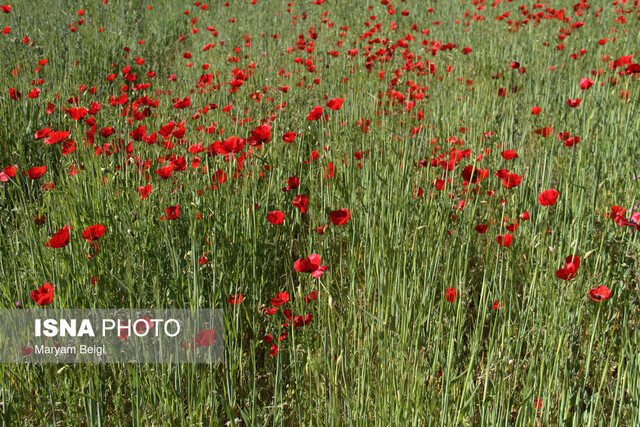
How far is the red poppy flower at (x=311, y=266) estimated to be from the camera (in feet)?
4.32

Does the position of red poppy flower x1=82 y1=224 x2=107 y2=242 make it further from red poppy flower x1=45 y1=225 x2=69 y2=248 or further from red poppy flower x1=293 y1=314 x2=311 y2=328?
red poppy flower x1=293 y1=314 x2=311 y2=328

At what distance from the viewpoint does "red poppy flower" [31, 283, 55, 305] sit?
1301mm

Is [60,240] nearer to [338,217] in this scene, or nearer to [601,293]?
[338,217]

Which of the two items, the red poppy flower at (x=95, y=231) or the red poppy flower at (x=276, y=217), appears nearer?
the red poppy flower at (x=95, y=231)

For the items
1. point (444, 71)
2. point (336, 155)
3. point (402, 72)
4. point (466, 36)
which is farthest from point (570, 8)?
point (336, 155)

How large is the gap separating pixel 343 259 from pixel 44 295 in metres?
0.98

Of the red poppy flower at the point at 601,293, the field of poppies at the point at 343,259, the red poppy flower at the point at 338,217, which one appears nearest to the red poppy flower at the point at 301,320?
the field of poppies at the point at 343,259

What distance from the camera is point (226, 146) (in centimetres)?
176

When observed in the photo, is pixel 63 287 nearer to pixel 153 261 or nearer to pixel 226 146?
pixel 153 261

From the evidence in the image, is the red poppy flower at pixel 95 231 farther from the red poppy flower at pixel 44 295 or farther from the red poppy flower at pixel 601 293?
the red poppy flower at pixel 601 293

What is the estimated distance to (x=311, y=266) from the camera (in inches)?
53.9

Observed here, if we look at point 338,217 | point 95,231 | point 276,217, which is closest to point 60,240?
point 95,231

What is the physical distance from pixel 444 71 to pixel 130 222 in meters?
3.15

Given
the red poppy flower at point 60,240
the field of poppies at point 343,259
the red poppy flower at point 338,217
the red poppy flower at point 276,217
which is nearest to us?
the field of poppies at point 343,259
